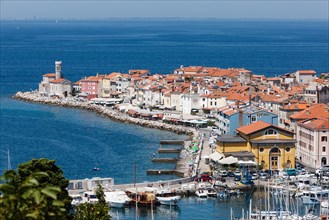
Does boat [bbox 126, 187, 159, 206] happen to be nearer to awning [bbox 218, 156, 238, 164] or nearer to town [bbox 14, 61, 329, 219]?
town [bbox 14, 61, 329, 219]

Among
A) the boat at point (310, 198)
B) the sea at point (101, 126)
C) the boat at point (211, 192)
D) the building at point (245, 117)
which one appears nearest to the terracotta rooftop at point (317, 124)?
the building at point (245, 117)

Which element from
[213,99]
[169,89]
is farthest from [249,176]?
[169,89]

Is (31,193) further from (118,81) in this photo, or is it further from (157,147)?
(118,81)

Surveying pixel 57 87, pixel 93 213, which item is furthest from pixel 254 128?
pixel 57 87

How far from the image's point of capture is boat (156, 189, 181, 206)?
950 inches

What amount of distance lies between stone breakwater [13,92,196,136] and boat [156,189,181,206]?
1391 cm

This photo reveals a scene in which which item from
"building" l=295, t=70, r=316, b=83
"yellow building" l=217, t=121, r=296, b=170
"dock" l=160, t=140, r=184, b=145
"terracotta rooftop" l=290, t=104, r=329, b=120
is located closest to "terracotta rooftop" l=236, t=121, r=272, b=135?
"yellow building" l=217, t=121, r=296, b=170

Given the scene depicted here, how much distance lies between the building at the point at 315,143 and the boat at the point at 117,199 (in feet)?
24.8

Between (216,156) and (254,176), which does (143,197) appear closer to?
(254,176)

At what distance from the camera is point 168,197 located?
24.4 metres

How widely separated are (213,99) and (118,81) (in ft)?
36.8

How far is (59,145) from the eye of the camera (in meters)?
36.5

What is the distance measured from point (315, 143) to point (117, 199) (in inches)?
320

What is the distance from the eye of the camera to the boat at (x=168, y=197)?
79.2 feet
